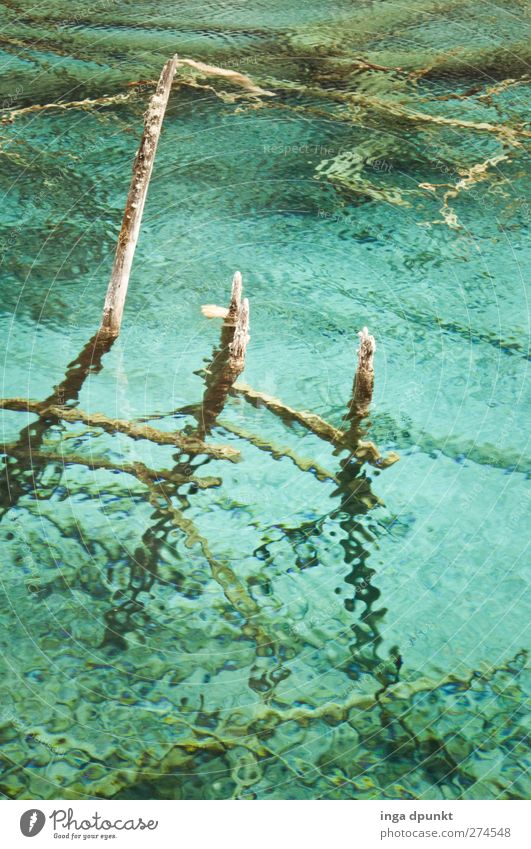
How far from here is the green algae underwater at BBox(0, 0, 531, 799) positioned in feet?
17.7

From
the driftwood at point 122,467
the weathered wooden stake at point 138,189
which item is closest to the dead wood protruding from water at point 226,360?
the driftwood at point 122,467

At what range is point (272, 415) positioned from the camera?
7730 millimetres

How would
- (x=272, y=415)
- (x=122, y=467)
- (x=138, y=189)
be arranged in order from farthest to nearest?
(x=138, y=189) → (x=272, y=415) → (x=122, y=467)

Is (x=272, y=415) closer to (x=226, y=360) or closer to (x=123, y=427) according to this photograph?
(x=226, y=360)

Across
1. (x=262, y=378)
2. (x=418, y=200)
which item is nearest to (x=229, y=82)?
(x=418, y=200)

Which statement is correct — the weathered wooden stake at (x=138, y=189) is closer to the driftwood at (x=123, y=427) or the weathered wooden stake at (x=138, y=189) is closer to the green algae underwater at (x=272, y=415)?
the green algae underwater at (x=272, y=415)

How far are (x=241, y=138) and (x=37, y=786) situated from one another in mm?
8095

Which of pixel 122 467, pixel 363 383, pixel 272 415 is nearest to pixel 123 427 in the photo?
pixel 122 467

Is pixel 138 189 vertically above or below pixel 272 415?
above

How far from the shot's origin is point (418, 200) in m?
10.5

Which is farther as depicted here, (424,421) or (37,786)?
(424,421)

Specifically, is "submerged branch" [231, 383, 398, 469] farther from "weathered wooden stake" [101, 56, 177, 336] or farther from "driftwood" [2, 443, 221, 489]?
"weathered wooden stake" [101, 56, 177, 336]

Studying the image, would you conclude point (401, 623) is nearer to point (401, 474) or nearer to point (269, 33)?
point (401, 474)

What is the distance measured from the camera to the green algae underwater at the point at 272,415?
5.38 m
